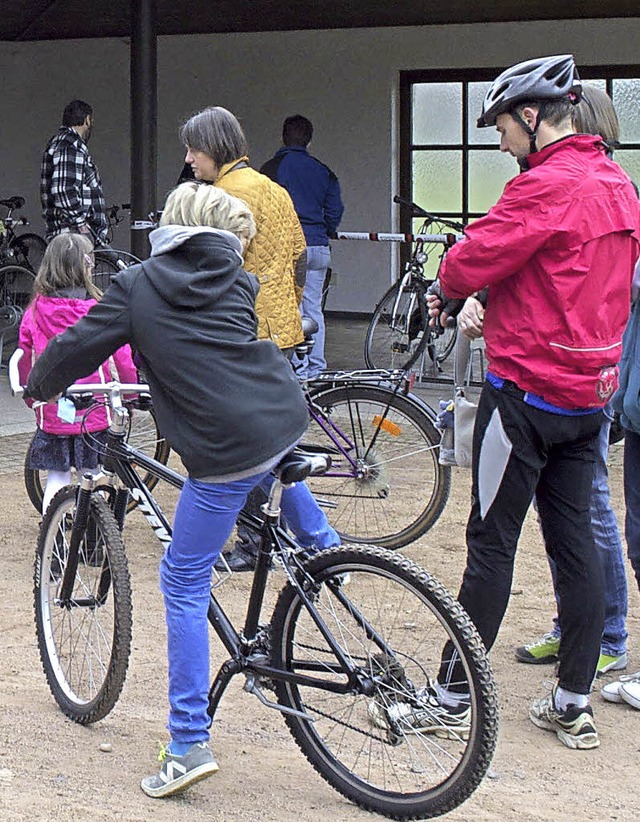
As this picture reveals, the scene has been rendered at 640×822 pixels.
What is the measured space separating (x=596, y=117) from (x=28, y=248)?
11167 millimetres

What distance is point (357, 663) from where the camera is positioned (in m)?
3.43

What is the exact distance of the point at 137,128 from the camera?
35.9ft

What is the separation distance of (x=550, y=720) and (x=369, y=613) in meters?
0.90

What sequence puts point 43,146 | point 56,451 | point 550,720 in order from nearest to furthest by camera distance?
point 550,720
point 56,451
point 43,146

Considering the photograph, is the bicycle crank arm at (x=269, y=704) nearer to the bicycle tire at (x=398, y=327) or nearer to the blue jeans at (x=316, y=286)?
the blue jeans at (x=316, y=286)

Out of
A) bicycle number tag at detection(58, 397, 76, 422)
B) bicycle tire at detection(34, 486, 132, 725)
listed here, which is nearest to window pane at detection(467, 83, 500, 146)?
bicycle number tag at detection(58, 397, 76, 422)

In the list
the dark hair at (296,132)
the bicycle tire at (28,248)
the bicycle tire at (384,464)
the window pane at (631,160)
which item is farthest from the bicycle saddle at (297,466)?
the bicycle tire at (28,248)

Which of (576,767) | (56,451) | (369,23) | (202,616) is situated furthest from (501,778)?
(369,23)

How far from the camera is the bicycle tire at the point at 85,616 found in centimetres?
391

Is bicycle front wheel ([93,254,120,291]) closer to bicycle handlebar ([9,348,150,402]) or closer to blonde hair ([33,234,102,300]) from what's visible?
blonde hair ([33,234,102,300])

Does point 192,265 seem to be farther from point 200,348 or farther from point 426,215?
point 426,215

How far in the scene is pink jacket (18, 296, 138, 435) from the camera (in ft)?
17.9

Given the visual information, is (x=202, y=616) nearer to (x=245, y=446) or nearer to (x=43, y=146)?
(x=245, y=446)

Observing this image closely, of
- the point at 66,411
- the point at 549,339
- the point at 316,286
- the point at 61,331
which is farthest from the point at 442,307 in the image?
the point at 316,286
